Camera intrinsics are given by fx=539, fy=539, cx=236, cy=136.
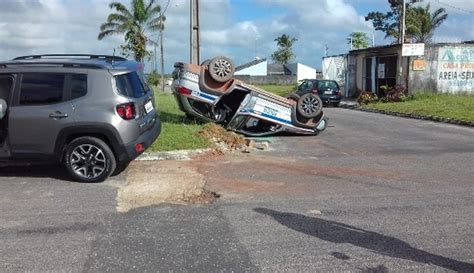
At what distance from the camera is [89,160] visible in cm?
786

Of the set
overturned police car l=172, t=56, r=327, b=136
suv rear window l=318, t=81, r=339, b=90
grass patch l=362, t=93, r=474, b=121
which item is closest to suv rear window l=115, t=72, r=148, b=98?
overturned police car l=172, t=56, r=327, b=136

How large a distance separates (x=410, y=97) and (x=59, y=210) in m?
22.5

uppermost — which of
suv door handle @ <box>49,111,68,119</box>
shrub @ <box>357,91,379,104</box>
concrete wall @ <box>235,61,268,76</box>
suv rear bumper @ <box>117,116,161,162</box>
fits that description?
concrete wall @ <box>235,61,268,76</box>

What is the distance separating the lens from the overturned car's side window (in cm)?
780

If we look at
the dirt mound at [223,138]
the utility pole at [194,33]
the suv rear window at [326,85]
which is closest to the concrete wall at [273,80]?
the suv rear window at [326,85]

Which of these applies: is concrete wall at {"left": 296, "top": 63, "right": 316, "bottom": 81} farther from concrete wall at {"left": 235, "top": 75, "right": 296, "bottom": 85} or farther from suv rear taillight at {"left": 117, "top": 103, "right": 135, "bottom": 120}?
suv rear taillight at {"left": 117, "top": 103, "right": 135, "bottom": 120}

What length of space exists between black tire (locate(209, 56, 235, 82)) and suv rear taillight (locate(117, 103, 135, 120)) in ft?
16.9

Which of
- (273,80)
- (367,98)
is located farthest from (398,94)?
(273,80)

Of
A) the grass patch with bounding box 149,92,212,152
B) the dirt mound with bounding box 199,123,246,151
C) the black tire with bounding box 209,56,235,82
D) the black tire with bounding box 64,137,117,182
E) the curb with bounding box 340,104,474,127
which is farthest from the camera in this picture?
the curb with bounding box 340,104,474,127

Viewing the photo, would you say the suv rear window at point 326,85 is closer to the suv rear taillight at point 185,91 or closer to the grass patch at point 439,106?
the grass patch at point 439,106

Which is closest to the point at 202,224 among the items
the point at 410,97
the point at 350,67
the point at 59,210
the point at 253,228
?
the point at 253,228

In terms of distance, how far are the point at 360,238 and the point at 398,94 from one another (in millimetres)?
22233

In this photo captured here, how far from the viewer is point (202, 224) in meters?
5.82

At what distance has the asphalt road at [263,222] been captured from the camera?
4781mm
